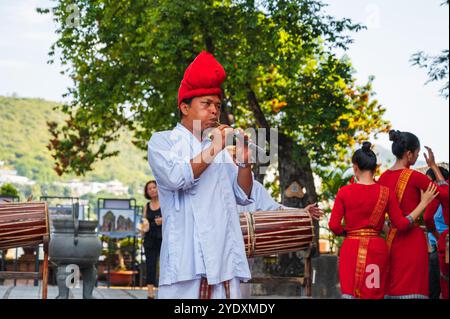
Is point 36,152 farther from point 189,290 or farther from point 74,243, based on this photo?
point 189,290

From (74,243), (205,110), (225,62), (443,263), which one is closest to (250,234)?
(205,110)

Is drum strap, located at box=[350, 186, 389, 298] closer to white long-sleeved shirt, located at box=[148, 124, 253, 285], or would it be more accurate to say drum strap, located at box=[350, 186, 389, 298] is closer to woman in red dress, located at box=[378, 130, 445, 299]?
woman in red dress, located at box=[378, 130, 445, 299]

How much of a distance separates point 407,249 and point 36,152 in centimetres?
9041

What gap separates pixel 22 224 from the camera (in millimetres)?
7656

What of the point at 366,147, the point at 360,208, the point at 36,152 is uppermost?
the point at 36,152

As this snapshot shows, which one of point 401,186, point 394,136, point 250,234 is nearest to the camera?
point 250,234

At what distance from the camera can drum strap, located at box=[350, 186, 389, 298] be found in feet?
22.0

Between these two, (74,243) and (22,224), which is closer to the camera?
(22,224)

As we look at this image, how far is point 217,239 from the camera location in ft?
14.3

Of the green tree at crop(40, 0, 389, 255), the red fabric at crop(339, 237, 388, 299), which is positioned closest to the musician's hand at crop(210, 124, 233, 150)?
the red fabric at crop(339, 237, 388, 299)

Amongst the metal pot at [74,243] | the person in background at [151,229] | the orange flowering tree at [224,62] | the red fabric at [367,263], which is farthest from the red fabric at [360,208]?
the orange flowering tree at [224,62]
